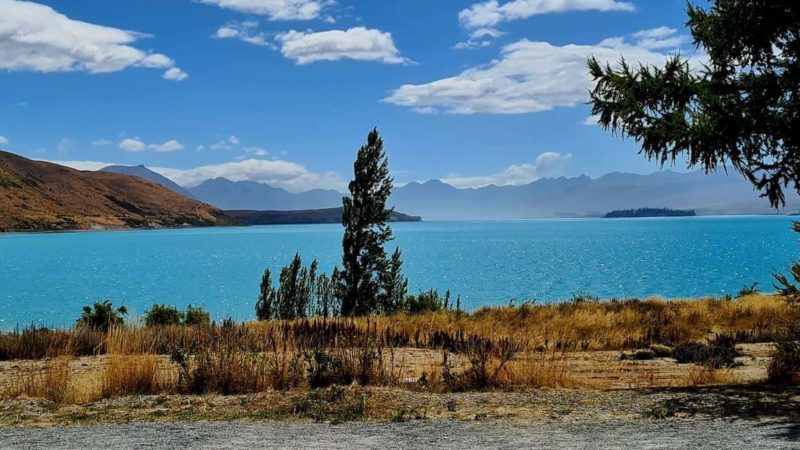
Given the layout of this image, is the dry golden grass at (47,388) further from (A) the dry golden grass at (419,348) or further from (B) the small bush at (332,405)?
(B) the small bush at (332,405)

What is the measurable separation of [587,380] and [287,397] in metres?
5.79

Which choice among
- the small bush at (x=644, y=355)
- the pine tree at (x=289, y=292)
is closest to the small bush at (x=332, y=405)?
the small bush at (x=644, y=355)

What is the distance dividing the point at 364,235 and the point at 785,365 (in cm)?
2448

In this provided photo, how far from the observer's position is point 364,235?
115ft

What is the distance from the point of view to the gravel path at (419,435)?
789cm

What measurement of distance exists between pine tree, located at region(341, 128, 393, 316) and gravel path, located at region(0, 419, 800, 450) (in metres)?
25.6

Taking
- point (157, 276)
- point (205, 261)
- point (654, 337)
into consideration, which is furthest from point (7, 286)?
point (654, 337)

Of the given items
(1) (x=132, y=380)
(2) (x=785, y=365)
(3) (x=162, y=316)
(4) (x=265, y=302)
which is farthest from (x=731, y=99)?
(4) (x=265, y=302)

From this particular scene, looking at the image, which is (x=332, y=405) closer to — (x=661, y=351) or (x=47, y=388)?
(x=47, y=388)

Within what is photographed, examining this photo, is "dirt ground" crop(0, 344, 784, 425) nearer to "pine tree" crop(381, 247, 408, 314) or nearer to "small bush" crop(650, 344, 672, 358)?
"small bush" crop(650, 344, 672, 358)

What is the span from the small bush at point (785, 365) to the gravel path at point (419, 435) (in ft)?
11.4

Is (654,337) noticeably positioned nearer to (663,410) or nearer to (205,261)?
(663,410)

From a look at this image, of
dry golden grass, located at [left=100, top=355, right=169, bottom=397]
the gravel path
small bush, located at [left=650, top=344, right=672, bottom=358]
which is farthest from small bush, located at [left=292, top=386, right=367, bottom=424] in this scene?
small bush, located at [left=650, top=344, right=672, bottom=358]

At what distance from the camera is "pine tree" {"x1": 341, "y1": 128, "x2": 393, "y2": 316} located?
34.8 meters
